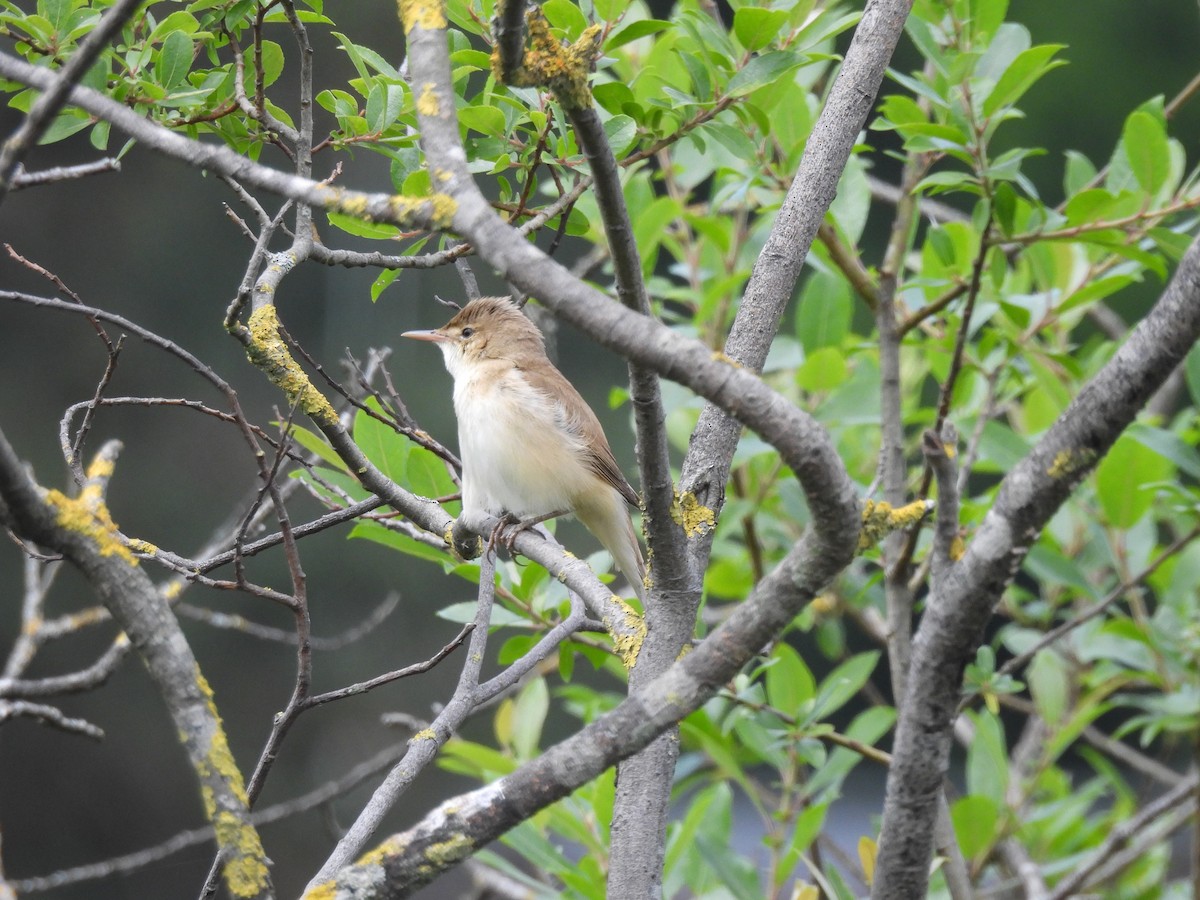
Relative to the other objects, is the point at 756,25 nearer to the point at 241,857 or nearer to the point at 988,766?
the point at 241,857

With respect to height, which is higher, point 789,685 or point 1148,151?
point 1148,151

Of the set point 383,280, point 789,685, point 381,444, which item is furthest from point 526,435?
point 383,280

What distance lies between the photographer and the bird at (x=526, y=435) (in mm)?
3248

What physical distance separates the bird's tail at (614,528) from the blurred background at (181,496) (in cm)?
514

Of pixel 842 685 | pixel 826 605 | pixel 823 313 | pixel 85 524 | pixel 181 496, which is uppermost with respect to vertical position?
pixel 181 496

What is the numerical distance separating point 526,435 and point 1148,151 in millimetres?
1711

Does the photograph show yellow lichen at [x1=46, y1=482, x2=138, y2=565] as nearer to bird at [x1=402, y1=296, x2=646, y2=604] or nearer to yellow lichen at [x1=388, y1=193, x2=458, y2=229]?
yellow lichen at [x1=388, y1=193, x2=458, y2=229]

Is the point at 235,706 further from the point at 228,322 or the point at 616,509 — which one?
the point at 228,322

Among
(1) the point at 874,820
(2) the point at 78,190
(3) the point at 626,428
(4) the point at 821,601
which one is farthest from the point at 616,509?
(2) the point at 78,190

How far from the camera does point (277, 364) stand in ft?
6.01

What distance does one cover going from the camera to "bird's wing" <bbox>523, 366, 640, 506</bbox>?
3482 mm

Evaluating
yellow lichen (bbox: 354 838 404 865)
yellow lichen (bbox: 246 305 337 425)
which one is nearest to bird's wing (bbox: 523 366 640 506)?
yellow lichen (bbox: 246 305 337 425)

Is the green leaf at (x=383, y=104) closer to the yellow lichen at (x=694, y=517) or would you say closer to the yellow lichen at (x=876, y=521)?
the yellow lichen at (x=694, y=517)

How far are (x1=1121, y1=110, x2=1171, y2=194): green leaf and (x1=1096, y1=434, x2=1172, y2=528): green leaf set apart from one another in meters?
0.64
